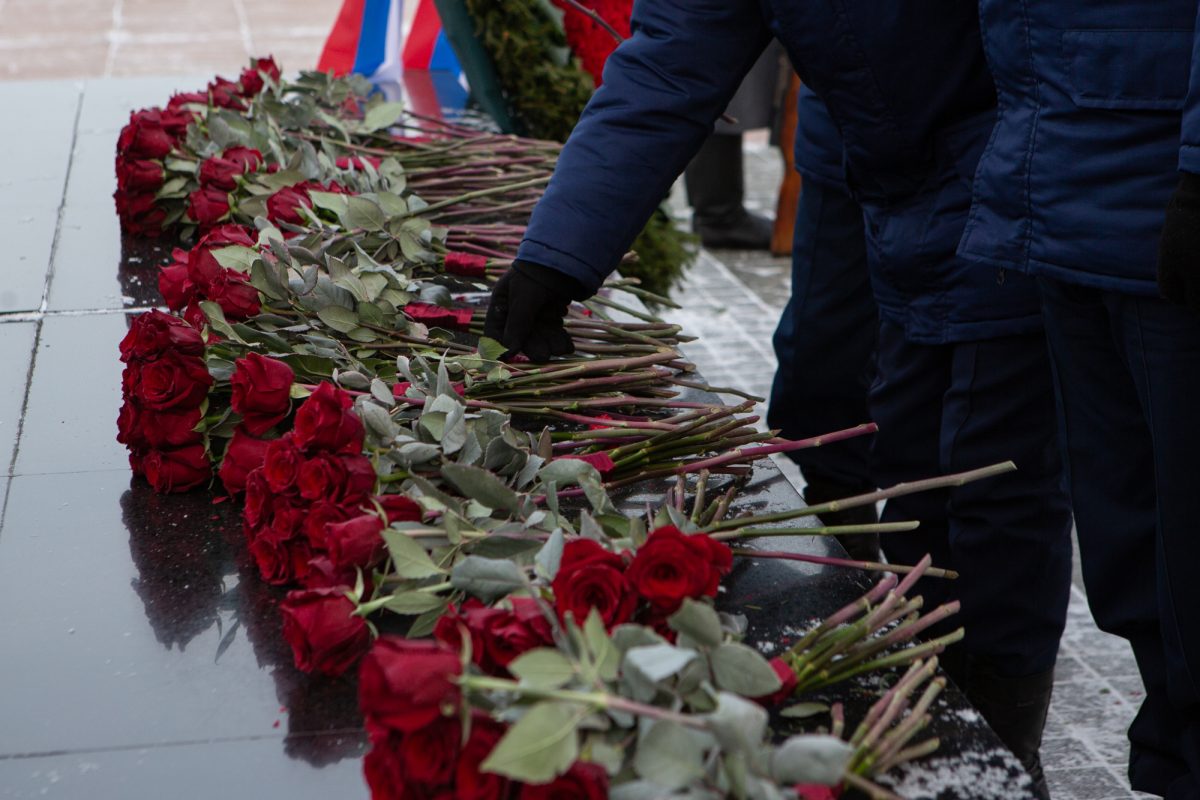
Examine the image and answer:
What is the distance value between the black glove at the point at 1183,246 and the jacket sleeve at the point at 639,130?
2.55 feet

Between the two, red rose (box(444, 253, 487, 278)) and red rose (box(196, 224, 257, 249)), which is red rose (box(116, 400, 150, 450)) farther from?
red rose (box(444, 253, 487, 278))

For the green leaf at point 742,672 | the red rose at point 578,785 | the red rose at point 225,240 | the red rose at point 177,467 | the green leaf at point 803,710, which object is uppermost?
the red rose at point 225,240

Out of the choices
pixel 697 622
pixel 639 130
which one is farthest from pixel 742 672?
pixel 639 130

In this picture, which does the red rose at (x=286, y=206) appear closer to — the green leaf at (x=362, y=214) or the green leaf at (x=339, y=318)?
the green leaf at (x=362, y=214)

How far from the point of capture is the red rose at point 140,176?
2.73m

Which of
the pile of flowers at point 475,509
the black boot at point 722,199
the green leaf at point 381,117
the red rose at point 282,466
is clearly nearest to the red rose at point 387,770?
the pile of flowers at point 475,509

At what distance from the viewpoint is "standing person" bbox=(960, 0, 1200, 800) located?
160cm

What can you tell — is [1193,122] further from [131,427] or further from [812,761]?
[131,427]

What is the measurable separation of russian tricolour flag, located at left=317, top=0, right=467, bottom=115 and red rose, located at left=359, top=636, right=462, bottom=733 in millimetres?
3500

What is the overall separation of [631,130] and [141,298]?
1.03 m

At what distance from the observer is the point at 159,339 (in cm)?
166

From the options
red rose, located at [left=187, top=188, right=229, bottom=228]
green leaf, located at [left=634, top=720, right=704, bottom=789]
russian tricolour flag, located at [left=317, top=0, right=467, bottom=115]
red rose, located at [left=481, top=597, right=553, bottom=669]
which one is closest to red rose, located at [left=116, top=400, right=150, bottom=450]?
red rose, located at [left=481, top=597, right=553, bottom=669]

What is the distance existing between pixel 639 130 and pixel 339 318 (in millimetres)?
551

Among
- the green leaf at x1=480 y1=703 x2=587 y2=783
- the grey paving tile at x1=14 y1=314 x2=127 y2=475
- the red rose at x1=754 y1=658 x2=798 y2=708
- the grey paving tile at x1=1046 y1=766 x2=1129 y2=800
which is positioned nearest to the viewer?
the green leaf at x1=480 y1=703 x2=587 y2=783
